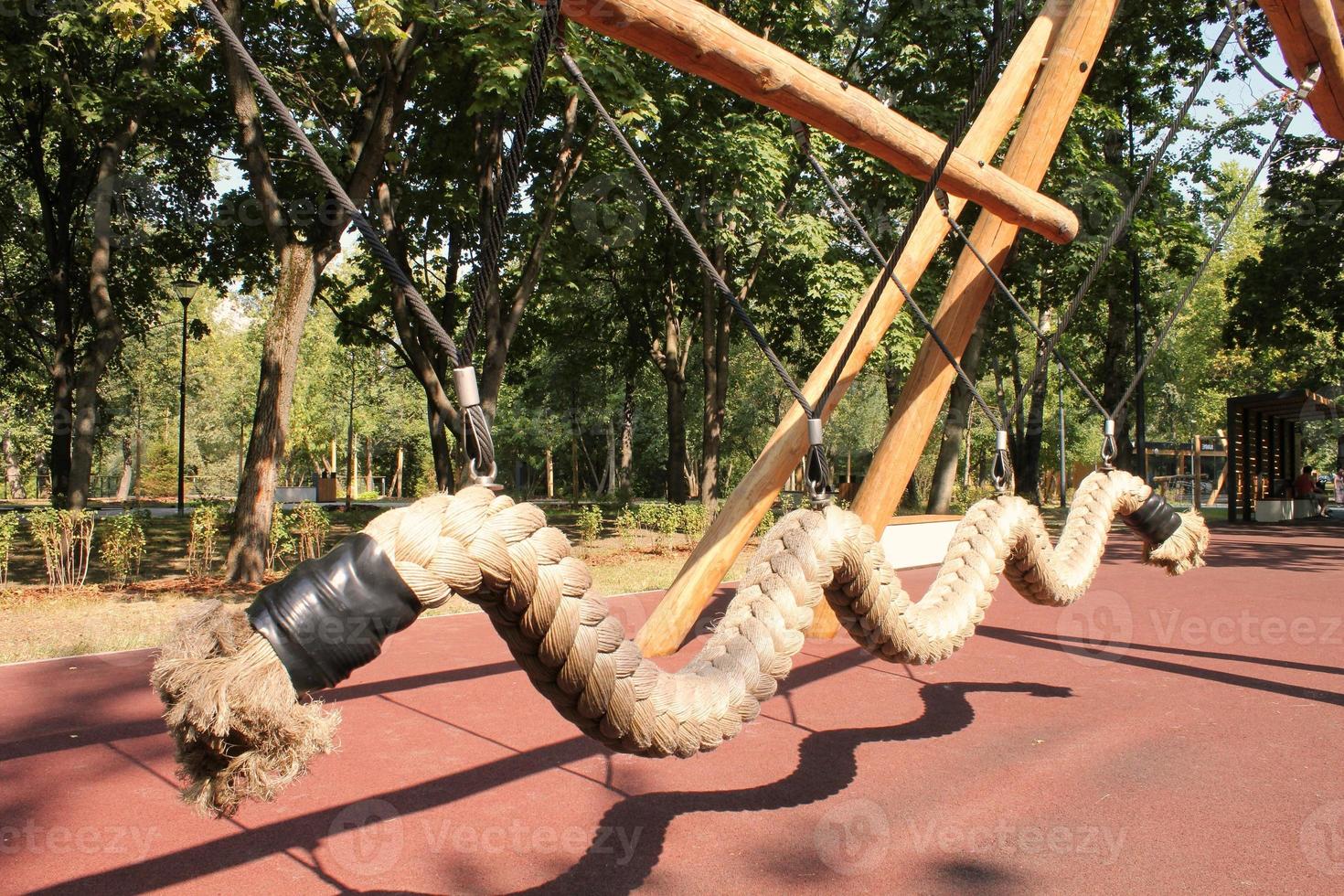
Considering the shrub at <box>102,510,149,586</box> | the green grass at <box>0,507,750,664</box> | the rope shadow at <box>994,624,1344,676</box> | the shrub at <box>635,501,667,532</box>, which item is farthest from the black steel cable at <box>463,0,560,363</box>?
the shrub at <box>635,501,667,532</box>

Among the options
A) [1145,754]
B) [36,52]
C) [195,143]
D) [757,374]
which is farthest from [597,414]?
[1145,754]

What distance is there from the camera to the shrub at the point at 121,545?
39.0 feet

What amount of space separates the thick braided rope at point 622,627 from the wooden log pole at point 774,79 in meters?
1.67

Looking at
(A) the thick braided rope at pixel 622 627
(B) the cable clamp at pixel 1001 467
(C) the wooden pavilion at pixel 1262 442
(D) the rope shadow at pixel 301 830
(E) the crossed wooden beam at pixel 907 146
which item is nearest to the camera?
(A) the thick braided rope at pixel 622 627

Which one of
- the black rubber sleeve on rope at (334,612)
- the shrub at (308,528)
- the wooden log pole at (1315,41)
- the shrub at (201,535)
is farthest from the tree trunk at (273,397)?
the black rubber sleeve on rope at (334,612)

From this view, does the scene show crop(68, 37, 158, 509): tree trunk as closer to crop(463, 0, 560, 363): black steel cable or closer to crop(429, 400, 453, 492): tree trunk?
crop(429, 400, 453, 492): tree trunk

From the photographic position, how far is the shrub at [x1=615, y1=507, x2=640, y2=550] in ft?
56.4

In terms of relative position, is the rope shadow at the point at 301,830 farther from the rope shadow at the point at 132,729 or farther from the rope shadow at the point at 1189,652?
the rope shadow at the point at 1189,652

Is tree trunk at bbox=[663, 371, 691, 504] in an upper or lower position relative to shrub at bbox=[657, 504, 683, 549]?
upper

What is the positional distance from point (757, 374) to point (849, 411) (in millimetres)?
6643

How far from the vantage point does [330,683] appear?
62.0 inches

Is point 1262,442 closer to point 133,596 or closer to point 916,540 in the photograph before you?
point 916,540

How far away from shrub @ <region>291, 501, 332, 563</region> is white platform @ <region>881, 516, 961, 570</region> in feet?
Result: 24.5

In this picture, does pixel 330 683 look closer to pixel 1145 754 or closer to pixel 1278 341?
pixel 1145 754
